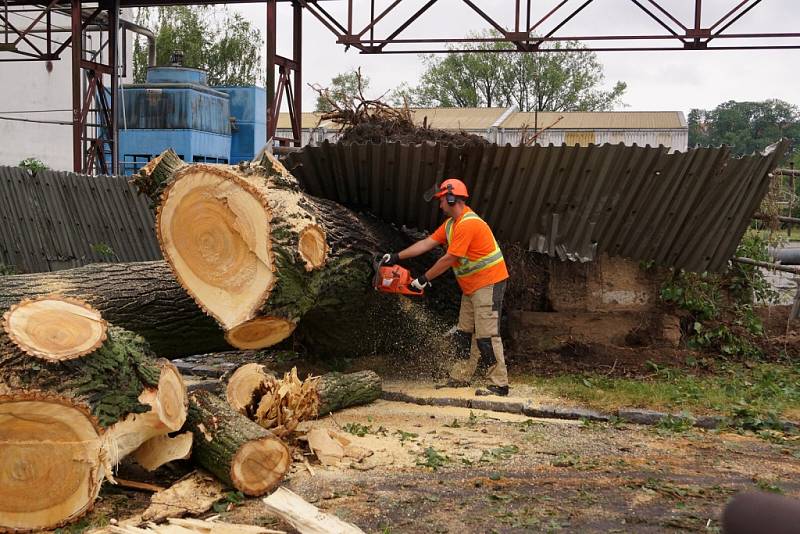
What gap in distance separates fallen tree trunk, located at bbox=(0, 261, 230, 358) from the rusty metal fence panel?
1.94 metres

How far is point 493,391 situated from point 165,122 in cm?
1879

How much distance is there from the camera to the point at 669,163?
818cm

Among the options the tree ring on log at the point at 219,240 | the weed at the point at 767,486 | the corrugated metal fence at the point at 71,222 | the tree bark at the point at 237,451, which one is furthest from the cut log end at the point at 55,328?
the corrugated metal fence at the point at 71,222

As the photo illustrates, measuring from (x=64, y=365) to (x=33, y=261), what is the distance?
29.4 feet

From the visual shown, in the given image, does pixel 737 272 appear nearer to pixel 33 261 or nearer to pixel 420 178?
pixel 420 178

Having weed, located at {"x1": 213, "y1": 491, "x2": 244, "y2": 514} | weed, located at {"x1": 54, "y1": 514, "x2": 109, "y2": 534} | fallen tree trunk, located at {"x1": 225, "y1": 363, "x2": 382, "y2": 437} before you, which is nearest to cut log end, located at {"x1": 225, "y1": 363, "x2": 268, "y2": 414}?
fallen tree trunk, located at {"x1": 225, "y1": 363, "x2": 382, "y2": 437}

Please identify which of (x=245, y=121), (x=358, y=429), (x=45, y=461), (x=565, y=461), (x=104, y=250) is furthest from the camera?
(x=245, y=121)

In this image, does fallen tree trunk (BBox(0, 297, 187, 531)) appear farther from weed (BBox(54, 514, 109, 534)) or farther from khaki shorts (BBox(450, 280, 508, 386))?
khaki shorts (BBox(450, 280, 508, 386))

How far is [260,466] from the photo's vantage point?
5176 millimetres

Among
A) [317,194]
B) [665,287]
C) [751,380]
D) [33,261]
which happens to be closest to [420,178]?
[317,194]

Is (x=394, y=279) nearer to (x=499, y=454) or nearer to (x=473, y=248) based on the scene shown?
(x=473, y=248)

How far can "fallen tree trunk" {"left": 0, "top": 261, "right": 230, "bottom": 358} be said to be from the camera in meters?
7.07

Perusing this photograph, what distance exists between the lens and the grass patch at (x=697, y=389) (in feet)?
23.7

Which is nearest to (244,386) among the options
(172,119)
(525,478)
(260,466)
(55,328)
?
(260,466)
